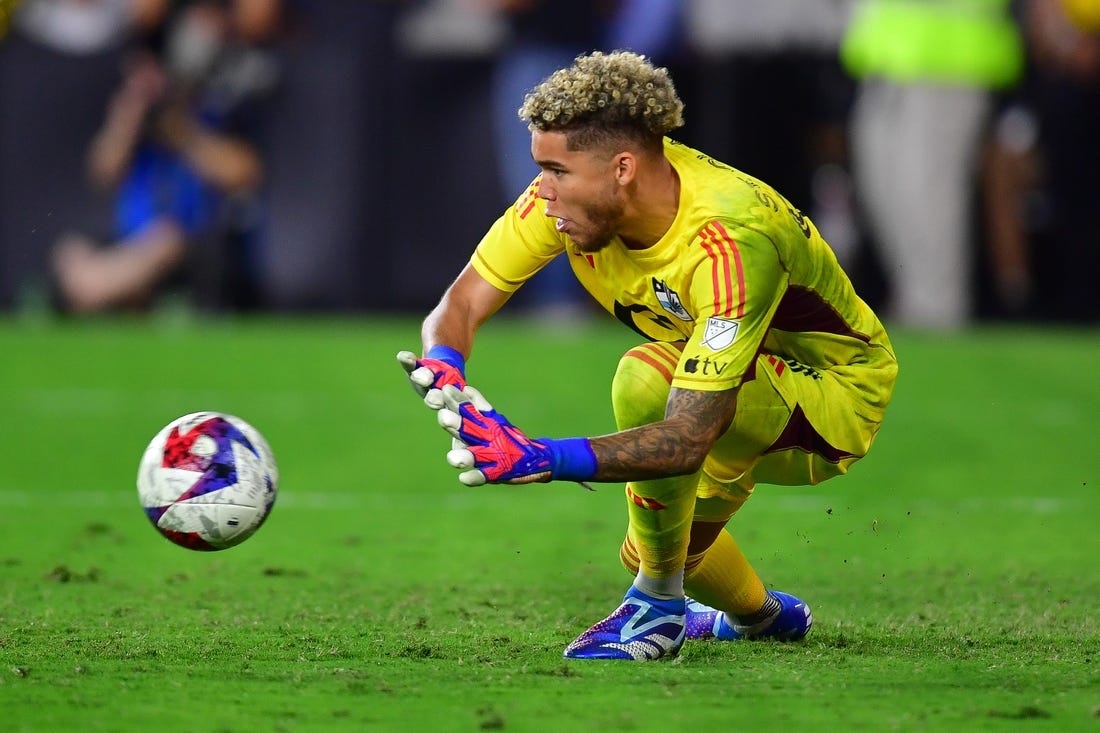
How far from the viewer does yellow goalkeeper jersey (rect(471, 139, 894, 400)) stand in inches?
174

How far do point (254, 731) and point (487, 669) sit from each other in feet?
2.94

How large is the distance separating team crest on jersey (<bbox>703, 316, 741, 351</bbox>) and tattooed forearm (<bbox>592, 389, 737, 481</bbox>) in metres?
0.13

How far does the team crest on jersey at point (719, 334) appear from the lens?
4402mm

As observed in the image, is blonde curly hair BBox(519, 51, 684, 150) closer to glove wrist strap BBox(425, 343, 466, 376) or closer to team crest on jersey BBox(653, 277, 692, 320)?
team crest on jersey BBox(653, 277, 692, 320)

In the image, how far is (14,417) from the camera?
10586mm

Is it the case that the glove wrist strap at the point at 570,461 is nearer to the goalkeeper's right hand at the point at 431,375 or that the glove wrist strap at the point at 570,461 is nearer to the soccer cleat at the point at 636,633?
the goalkeeper's right hand at the point at 431,375

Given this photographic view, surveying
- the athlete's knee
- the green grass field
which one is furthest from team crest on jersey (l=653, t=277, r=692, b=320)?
the green grass field

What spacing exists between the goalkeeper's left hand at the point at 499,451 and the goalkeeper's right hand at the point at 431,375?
1.5 inches

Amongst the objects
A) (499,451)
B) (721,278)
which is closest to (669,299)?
(721,278)

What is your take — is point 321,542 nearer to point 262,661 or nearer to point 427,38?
point 262,661

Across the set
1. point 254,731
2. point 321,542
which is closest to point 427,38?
point 321,542

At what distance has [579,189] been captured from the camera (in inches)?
180

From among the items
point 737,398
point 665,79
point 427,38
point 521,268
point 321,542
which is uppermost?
point 427,38

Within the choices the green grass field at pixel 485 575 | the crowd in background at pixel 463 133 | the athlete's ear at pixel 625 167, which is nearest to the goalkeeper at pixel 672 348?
the athlete's ear at pixel 625 167
